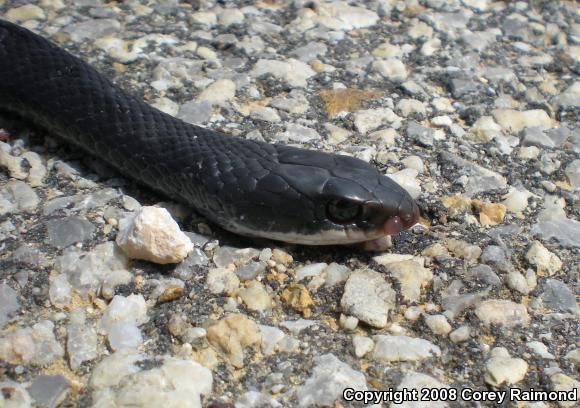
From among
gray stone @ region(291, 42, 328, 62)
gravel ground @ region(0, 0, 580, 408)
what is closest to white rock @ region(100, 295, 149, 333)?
gravel ground @ region(0, 0, 580, 408)

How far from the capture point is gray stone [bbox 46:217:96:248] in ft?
8.89

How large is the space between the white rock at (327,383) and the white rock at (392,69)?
6.62ft

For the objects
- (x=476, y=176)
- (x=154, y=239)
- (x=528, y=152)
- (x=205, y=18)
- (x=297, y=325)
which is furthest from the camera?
(x=205, y=18)

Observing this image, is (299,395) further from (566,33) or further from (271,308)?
(566,33)

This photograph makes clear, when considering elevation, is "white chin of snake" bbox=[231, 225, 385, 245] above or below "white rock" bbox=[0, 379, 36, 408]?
above

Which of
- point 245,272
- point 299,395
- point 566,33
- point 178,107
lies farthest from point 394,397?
point 566,33

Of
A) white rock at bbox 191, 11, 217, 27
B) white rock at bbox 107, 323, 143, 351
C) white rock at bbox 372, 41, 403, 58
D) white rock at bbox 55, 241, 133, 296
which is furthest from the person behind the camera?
white rock at bbox 191, 11, 217, 27

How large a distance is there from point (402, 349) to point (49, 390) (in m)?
1.09

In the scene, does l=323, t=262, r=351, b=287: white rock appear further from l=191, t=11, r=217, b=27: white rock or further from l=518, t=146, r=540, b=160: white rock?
l=191, t=11, r=217, b=27: white rock

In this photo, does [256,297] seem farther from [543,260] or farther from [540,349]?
[543,260]

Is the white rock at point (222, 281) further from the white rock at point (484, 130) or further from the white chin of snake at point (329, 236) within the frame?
the white rock at point (484, 130)

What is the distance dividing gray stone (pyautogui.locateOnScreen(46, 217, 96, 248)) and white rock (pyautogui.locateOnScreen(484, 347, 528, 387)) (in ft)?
4.92

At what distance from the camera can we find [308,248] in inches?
110

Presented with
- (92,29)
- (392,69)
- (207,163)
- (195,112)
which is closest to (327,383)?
(207,163)
